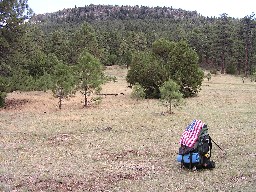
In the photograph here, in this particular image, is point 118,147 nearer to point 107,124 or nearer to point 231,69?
point 107,124

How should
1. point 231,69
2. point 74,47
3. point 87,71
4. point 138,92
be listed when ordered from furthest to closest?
1. point 231,69
2. point 74,47
3. point 138,92
4. point 87,71

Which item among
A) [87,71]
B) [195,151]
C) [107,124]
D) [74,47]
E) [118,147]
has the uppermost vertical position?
[74,47]

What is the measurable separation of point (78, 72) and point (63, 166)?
1855 cm

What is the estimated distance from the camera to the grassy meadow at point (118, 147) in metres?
11.6

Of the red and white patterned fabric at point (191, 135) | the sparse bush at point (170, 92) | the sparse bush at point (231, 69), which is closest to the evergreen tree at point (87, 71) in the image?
the sparse bush at point (170, 92)

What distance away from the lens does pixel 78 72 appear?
31.8m

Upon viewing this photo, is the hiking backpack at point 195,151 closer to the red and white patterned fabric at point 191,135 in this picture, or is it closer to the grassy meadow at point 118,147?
the red and white patterned fabric at point 191,135

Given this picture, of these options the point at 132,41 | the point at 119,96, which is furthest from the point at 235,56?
the point at 119,96

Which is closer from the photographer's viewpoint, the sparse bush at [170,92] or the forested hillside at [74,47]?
the sparse bush at [170,92]

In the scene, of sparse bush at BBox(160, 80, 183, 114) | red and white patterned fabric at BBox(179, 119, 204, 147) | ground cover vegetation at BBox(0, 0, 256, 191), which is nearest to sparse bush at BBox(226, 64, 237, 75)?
ground cover vegetation at BBox(0, 0, 256, 191)

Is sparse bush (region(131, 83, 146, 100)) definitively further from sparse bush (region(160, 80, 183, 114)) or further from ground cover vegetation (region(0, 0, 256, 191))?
Answer: sparse bush (region(160, 80, 183, 114))

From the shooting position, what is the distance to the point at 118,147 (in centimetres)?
1697

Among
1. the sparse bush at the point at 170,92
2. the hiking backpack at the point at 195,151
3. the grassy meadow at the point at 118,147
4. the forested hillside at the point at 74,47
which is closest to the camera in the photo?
the grassy meadow at the point at 118,147

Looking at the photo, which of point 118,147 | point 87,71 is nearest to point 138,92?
point 87,71
